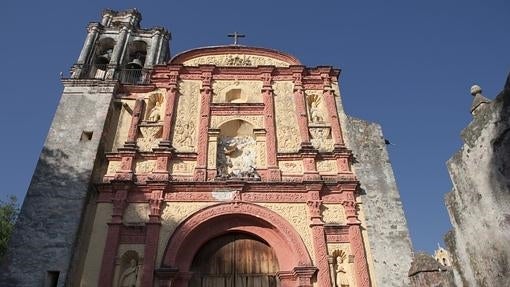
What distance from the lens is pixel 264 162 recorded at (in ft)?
36.7

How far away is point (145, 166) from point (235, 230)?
306cm

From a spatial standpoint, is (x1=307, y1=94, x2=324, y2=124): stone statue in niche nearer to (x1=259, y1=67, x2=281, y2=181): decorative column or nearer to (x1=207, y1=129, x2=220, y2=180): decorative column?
(x1=259, y1=67, x2=281, y2=181): decorative column

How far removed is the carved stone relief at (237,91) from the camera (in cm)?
1277

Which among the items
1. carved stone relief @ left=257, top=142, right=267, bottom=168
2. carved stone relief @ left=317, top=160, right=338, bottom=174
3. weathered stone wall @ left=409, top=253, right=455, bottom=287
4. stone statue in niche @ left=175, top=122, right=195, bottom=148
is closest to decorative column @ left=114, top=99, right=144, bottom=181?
stone statue in niche @ left=175, top=122, right=195, bottom=148

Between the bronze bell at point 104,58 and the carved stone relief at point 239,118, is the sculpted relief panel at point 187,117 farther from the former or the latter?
the bronze bell at point 104,58

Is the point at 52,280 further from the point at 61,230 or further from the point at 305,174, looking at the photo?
the point at 305,174

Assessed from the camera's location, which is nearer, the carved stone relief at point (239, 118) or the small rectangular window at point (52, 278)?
the small rectangular window at point (52, 278)

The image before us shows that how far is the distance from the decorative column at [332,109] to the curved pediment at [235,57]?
45.8 inches

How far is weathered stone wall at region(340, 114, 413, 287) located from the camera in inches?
368

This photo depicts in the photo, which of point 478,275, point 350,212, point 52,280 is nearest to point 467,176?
point 478,275

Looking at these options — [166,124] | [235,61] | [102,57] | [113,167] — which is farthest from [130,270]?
[102,57]

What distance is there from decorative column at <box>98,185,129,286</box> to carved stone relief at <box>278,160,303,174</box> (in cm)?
408

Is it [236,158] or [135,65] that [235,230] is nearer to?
[236,158]

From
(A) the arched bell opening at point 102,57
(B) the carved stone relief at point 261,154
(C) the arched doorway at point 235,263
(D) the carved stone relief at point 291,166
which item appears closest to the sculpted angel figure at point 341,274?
(C) the arched doorway at point 235,263
